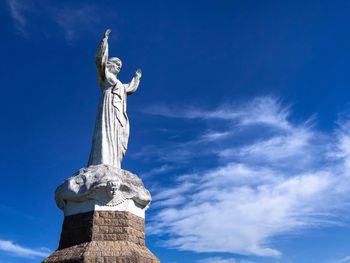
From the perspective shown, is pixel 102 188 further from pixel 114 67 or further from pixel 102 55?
pixel 114 67

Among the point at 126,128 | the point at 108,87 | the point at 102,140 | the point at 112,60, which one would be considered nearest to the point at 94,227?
the point at 102,140

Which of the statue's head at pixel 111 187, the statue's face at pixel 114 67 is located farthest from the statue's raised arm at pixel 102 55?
the statue's head at pixel 111 187

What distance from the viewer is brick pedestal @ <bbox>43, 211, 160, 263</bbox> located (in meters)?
7.57

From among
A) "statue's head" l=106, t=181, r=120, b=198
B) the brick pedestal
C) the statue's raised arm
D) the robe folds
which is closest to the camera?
the brick pedestal

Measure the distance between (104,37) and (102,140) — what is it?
9.41ft

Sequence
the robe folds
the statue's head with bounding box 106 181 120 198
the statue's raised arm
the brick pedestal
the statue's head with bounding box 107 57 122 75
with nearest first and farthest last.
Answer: the brick pedestal < the statue's head with bounding box 106 181 120 198 < the robe folds < the statue's raised arm < the statue's head with bounding box 107 57 122 75

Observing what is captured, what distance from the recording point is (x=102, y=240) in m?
8.11

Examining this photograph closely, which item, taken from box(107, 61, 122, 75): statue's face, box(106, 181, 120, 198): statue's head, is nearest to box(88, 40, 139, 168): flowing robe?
box(107, 61, 122, 75): statue's face

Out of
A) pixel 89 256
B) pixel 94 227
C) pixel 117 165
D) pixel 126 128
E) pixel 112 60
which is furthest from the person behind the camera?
pixel 112 60

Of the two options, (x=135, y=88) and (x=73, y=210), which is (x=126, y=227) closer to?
(x=73, y=210)

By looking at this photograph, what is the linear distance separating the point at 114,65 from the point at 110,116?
1.82 meters

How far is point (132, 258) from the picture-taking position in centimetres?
760

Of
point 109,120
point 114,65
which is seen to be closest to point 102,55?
point 114,65

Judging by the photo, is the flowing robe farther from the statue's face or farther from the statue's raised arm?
the statue's face
